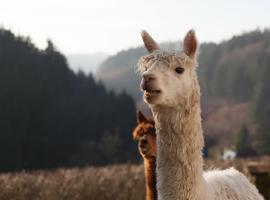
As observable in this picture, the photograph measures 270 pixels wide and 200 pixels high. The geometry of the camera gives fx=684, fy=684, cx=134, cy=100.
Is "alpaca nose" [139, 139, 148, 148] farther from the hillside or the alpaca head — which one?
the hillside

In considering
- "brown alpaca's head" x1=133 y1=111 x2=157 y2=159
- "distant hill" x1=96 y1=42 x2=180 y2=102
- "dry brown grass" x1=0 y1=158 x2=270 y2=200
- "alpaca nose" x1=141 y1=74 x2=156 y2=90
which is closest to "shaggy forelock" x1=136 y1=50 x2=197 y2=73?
"alpaca nose" x1=141 y1=74 x2=156 y2=90

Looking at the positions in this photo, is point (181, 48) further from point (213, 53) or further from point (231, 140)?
point (213, 53)

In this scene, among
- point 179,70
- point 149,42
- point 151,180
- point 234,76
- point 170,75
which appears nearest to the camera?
point 170,75

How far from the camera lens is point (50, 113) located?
38.4 m

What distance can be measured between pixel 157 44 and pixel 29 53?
114ft

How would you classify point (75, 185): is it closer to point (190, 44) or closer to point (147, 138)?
point (147, 138)

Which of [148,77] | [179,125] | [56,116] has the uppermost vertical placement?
[56,116]

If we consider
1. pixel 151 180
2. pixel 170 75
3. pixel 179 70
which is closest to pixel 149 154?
pixel 151 180

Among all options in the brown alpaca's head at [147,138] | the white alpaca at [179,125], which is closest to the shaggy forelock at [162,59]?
the white alpaca at [179,125]

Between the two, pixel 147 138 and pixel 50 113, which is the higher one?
pixel 50 113

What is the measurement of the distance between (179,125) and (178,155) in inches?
8.6

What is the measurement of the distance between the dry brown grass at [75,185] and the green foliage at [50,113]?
19.8m

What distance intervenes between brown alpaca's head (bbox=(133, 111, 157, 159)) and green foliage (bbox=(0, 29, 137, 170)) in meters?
25.7

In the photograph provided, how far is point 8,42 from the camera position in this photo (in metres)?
39.3
